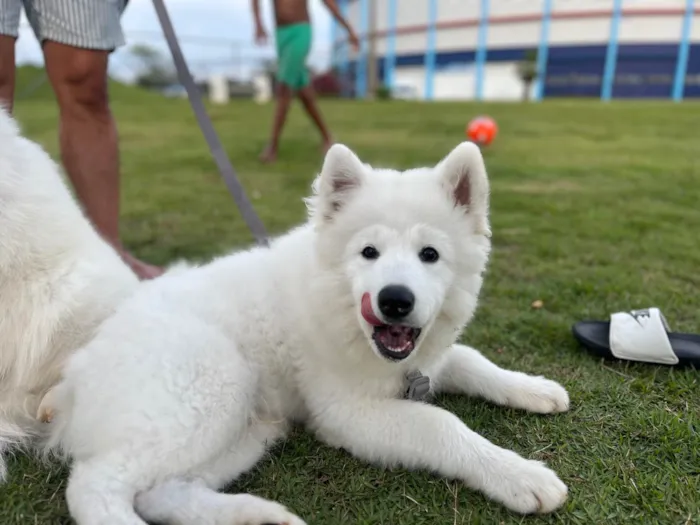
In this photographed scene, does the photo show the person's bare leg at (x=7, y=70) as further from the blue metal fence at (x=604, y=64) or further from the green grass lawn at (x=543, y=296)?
the blue metal fence at (x=604, y=64)

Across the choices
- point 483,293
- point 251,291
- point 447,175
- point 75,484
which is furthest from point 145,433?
point 483,293

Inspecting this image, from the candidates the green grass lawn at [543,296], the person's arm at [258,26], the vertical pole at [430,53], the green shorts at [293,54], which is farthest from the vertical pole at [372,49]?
the green shorts at [293,54]

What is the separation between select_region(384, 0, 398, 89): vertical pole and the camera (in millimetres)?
49438

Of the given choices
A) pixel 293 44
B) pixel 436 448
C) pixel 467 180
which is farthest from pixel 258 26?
pixel 436 448

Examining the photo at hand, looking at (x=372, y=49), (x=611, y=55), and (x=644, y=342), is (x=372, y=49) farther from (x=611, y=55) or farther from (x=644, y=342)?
(x=644, y=342)

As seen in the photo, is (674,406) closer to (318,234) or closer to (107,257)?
(318,234)

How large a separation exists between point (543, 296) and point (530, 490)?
76.3 inches

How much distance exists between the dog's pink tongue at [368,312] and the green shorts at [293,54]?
6319mm

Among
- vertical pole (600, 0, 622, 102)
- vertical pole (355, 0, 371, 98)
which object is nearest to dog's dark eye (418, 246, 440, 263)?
vertical pole (600, 0, 622, 102)

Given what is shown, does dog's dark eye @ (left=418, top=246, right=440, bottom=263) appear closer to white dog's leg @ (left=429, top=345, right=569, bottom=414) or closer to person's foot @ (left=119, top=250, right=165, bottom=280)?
white dog's leg @ (left=429, top=345, right=569, bottom=414)

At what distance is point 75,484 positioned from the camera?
1660mm

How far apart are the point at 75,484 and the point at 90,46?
2175mm

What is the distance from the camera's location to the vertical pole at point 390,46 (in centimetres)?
4944

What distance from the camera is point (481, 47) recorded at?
45188mm
